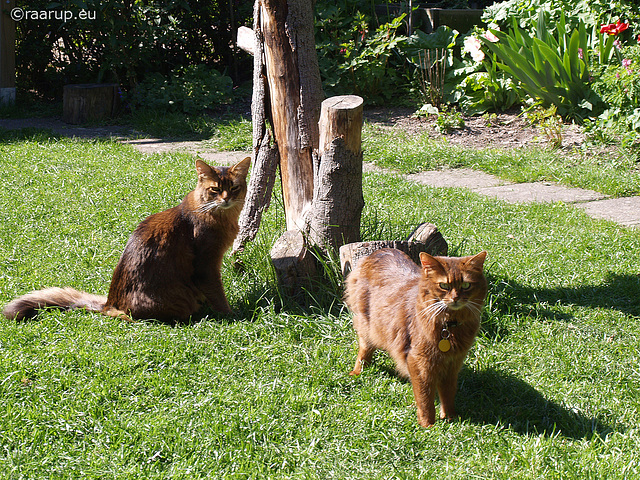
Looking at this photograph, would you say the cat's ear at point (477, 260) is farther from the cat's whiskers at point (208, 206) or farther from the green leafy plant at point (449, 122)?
the green leafy plant at point (449, 122)

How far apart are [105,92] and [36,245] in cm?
560

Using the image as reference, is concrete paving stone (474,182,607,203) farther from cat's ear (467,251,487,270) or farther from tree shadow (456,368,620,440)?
cat's ear (467,251,487,270)

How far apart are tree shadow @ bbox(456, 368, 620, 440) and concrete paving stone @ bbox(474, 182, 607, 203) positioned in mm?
3584

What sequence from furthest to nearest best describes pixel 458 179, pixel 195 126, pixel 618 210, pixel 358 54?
pixel 358 54
pixel 195 126
pixel 458 179
pixel 618 210

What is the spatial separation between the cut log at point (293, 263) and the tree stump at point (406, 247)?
1.06 feet

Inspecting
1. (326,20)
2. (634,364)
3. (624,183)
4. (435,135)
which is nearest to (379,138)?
(435,135)

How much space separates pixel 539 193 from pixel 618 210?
912 mm

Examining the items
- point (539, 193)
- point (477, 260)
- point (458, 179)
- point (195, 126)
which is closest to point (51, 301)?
point (477, 260)

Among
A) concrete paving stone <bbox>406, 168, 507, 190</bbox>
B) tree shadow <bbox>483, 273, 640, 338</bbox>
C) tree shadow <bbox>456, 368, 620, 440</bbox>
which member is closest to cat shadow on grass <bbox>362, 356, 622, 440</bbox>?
tree shadow <bbox>456, 368, 620, 440</bbox>

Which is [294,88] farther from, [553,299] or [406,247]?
[553,299]

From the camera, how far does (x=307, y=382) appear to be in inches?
145

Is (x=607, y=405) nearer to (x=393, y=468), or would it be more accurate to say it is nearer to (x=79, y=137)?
(x=393, y=468)

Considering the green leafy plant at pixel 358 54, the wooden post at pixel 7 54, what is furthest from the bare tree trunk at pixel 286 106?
the wooden post at pixel 7 54

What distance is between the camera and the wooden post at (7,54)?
1075 centimetres
